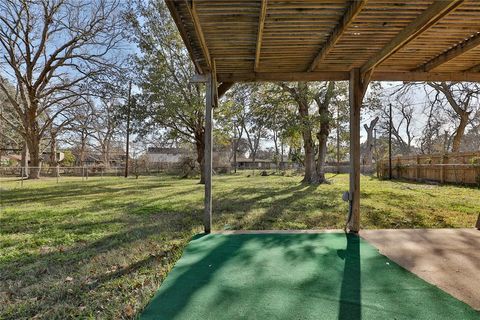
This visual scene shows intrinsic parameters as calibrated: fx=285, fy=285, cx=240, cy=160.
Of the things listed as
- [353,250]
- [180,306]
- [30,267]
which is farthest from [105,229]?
[353,250]

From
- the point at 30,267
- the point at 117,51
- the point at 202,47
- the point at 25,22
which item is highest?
the point at 25,22

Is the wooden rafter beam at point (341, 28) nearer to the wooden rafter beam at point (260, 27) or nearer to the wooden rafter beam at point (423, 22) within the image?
the wooden rafter beam at point (423, 22)

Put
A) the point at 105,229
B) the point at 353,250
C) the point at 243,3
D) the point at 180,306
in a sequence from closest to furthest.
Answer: the point at 180,306, the point at 243,3, the point at 353,250, the point at 105,229

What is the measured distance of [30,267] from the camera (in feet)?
10.4

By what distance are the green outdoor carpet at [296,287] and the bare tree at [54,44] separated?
13.5 m

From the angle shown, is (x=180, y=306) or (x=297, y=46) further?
(x=297, y=46)

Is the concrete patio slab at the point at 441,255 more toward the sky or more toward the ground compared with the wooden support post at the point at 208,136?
more toward the ground

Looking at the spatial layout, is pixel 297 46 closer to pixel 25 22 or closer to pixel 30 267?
pixel 30 267

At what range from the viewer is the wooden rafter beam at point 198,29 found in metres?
2.52

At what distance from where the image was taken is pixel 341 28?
9.58ft

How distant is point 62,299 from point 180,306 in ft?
3.55

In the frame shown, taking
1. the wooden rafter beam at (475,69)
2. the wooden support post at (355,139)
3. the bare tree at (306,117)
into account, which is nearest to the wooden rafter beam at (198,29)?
the wooden support post at (355,139)

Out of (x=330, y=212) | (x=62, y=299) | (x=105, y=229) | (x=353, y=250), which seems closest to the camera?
(x=62, y=299)

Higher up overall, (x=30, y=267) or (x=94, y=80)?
(x=94, y=80)
